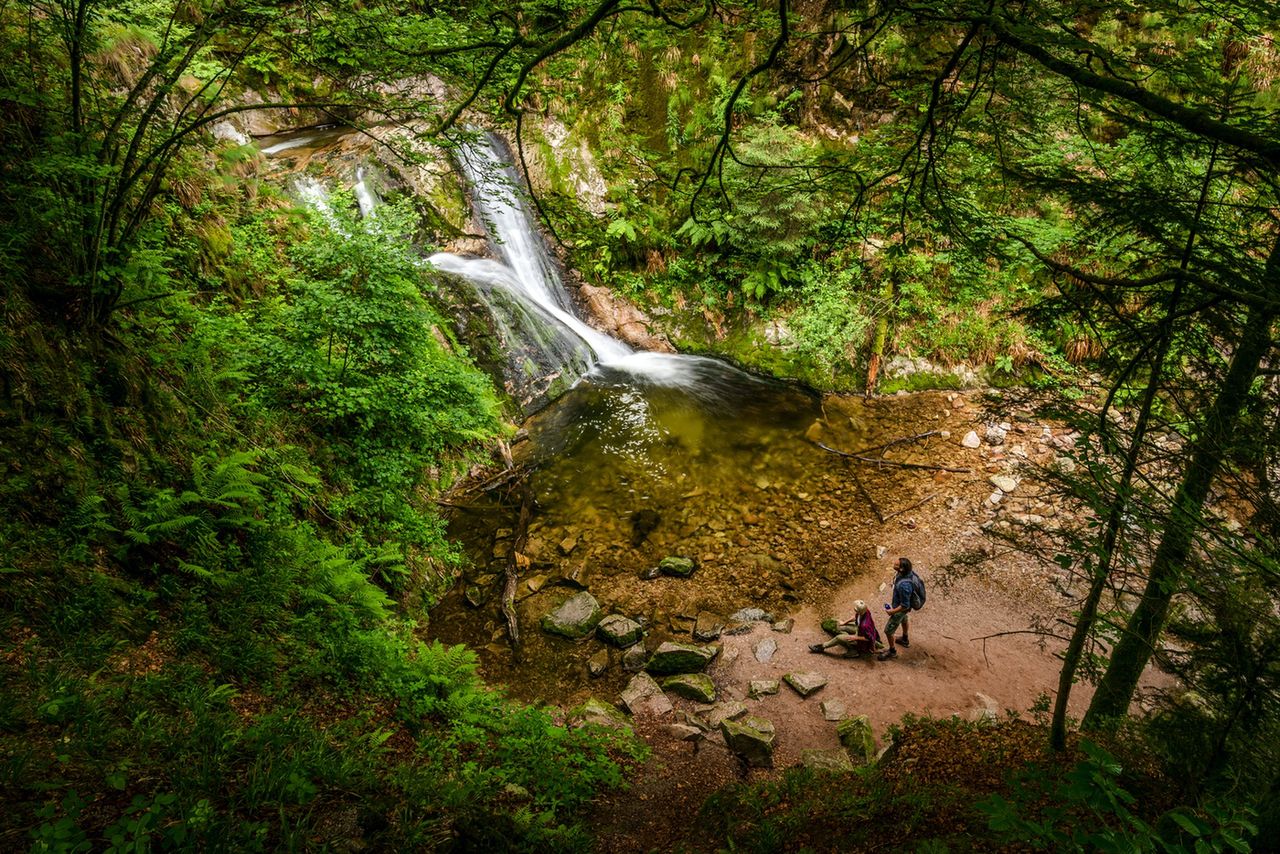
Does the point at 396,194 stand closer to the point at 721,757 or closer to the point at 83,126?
the point at 83,126

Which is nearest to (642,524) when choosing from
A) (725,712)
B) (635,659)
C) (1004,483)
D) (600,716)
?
(635,659)

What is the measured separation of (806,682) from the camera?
21.0ft

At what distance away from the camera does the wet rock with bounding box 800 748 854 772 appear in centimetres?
495

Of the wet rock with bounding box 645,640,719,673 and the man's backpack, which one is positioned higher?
the man's backpack

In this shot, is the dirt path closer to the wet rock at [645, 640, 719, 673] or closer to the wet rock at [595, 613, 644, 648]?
the wet rock at [645, 640, 719, 673]

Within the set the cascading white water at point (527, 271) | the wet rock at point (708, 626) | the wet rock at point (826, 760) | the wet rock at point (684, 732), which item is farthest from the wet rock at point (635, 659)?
the cascading white water at point (527, 271)

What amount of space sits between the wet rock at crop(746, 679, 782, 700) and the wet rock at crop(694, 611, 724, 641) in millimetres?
863

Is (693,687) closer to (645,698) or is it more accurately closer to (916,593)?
(645,698)

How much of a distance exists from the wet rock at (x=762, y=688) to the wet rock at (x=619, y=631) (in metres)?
1.60

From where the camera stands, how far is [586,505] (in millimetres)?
9461

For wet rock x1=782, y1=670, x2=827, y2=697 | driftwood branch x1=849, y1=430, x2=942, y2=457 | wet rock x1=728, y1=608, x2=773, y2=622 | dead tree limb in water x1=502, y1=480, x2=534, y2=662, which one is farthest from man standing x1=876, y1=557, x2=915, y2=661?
dead tree limb in water x1=502, y1=480, x2=534, y2=662

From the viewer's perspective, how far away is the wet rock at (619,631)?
7.04 m

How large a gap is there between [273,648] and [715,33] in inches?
241

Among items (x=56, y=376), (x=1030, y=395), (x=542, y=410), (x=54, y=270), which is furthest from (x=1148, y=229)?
(x=542, y=410)
